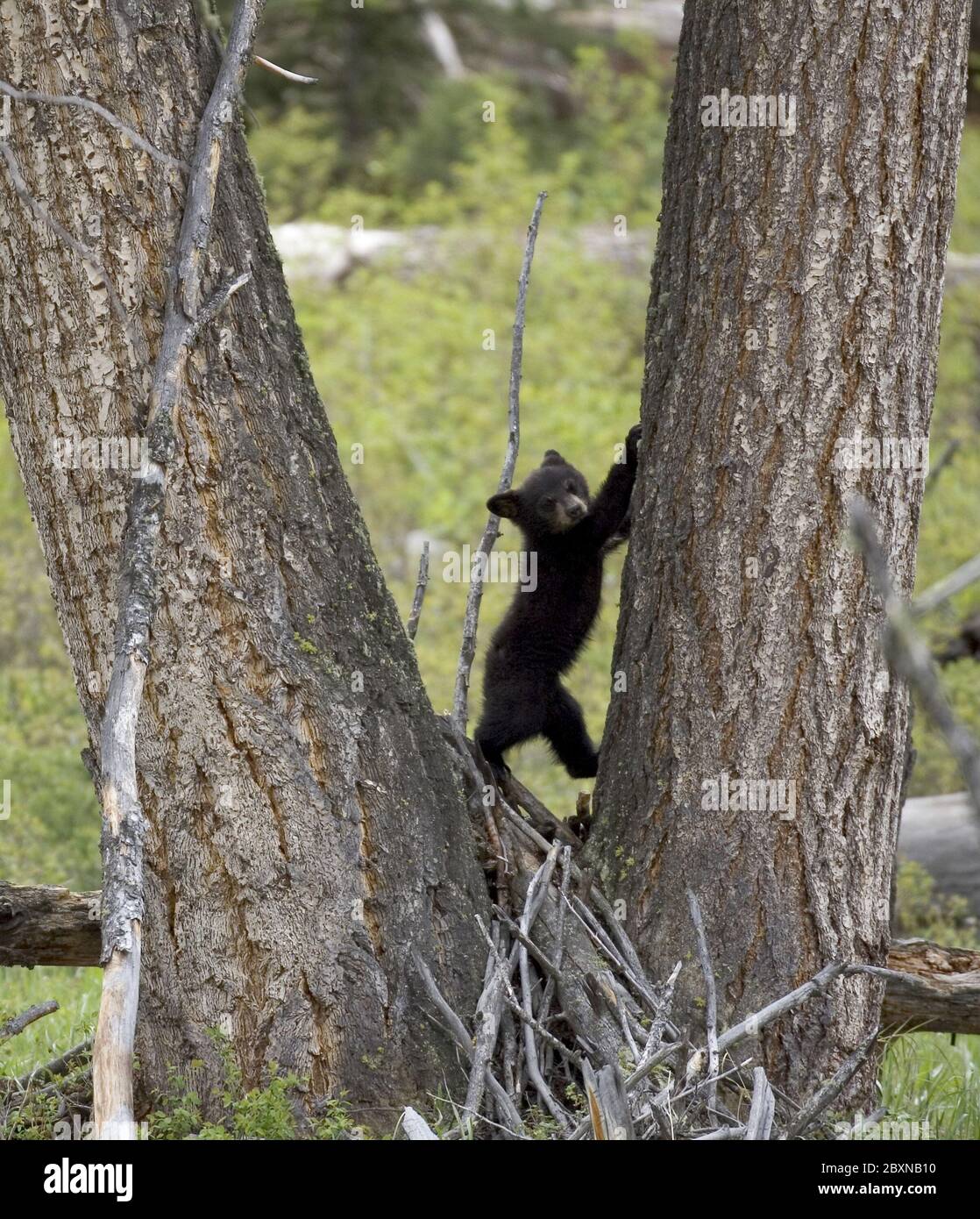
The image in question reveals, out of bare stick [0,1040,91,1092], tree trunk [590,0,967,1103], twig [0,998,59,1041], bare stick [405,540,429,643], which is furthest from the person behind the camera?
bare stick [405,540,429,643]

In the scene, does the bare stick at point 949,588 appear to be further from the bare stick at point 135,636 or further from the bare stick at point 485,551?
the bare stick at point 485,551

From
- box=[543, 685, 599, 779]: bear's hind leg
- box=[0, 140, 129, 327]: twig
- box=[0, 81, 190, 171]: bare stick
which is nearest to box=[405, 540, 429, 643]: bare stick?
box=[543, 685, 599, 779]: bear's hind leg

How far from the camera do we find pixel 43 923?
376cm

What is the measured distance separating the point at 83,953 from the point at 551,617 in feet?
7.28

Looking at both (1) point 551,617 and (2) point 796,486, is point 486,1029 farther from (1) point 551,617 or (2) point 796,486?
(1) point 551,617

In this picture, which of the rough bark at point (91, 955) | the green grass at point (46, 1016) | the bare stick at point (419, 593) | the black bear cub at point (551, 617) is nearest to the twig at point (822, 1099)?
the rough bark at point (91, 955)

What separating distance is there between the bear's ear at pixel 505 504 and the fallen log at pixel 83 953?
1991 millimetres

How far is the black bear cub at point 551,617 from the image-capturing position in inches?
199

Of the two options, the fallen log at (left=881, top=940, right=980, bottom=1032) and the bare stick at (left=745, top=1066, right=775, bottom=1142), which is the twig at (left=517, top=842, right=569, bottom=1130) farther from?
the fallen log at (left=881, top=940, right=980, bottom=1032)

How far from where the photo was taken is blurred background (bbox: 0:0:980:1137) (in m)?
6.88

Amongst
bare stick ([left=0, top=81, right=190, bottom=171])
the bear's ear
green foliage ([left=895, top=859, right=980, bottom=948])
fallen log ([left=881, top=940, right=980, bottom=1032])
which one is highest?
bare stick ([left=0, top=81, right=190, bottom=171])

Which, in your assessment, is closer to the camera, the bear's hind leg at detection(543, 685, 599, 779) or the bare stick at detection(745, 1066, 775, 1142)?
the bare stick at detection(745, 1066, 775, 1142)

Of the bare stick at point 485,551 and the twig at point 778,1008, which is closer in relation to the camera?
the twig at point 778,1008
